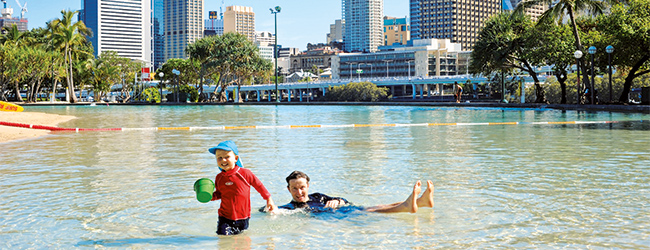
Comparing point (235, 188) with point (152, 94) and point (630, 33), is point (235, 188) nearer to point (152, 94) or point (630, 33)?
point (630, 33)

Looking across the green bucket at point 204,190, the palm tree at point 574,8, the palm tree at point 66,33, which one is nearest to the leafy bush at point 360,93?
the palm tree at point 66,33

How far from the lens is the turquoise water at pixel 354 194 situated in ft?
21.8

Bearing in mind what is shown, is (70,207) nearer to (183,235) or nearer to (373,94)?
(183,235)

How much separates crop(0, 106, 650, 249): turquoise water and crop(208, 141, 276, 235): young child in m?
0.31

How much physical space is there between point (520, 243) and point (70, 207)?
543 cm

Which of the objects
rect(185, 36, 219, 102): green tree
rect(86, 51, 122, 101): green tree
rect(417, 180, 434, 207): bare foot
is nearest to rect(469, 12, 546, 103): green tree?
rect(185, 36, 219, 102): green tree

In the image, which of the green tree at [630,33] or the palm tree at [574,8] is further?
the palm tree at [574,8]

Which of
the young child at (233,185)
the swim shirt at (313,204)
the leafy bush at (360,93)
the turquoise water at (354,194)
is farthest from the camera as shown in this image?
the leafy bush at (360,93)

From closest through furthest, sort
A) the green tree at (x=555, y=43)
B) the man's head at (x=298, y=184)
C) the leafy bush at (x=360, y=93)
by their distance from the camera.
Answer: the man's head at (x=298, y=184), the green tree at (x=555, y=43), the leafy bush at (x=360, y=93)

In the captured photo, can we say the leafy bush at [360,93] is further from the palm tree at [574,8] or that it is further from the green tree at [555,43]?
the palm tree at [574,8]

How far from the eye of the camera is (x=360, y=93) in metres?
108

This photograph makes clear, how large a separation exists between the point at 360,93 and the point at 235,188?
4008 inches

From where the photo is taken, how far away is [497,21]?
177ft

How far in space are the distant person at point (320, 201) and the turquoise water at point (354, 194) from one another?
0.15 metres
